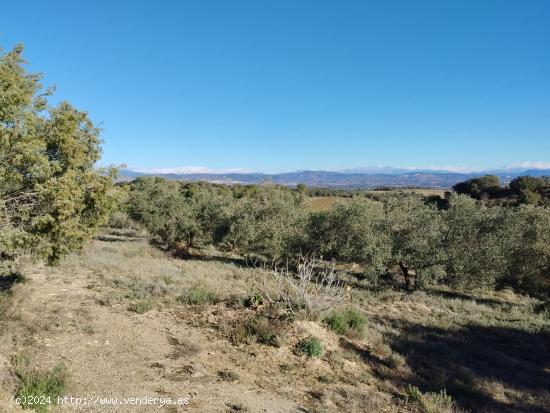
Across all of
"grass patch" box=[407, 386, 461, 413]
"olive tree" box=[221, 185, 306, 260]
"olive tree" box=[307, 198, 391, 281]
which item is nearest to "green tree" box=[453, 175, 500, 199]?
"olive tree" box=[221, 185, 306, 260]

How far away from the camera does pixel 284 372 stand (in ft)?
30.7

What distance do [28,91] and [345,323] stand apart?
1119 cm

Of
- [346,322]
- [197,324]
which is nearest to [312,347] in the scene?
[346,322]

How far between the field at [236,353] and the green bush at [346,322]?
211 millimetres

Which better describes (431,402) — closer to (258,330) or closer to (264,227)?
(258,330)

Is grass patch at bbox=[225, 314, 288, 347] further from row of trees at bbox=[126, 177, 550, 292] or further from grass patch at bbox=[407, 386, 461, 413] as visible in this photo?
row of trees at bbox=[126, 177, 550, 292]

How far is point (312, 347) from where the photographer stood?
10180 millimetres

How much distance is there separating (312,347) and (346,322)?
2.40 metres

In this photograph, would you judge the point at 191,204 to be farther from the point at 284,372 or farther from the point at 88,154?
the point at 284,372

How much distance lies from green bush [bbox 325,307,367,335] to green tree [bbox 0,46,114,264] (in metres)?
7.85

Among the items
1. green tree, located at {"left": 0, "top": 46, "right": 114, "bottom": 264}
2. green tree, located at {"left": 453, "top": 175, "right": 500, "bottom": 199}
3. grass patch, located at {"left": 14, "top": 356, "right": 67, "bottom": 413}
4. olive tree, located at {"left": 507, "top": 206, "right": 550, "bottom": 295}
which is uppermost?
green tree, located at {"left": 0, "top": 46, "right": 114, "bottom": 264}

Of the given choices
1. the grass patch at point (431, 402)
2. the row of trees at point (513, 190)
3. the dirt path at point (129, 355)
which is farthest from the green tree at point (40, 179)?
the row of trees at point (513, 190)

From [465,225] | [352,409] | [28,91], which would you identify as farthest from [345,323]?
[465,225]

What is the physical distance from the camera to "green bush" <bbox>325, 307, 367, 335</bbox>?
467 inches
